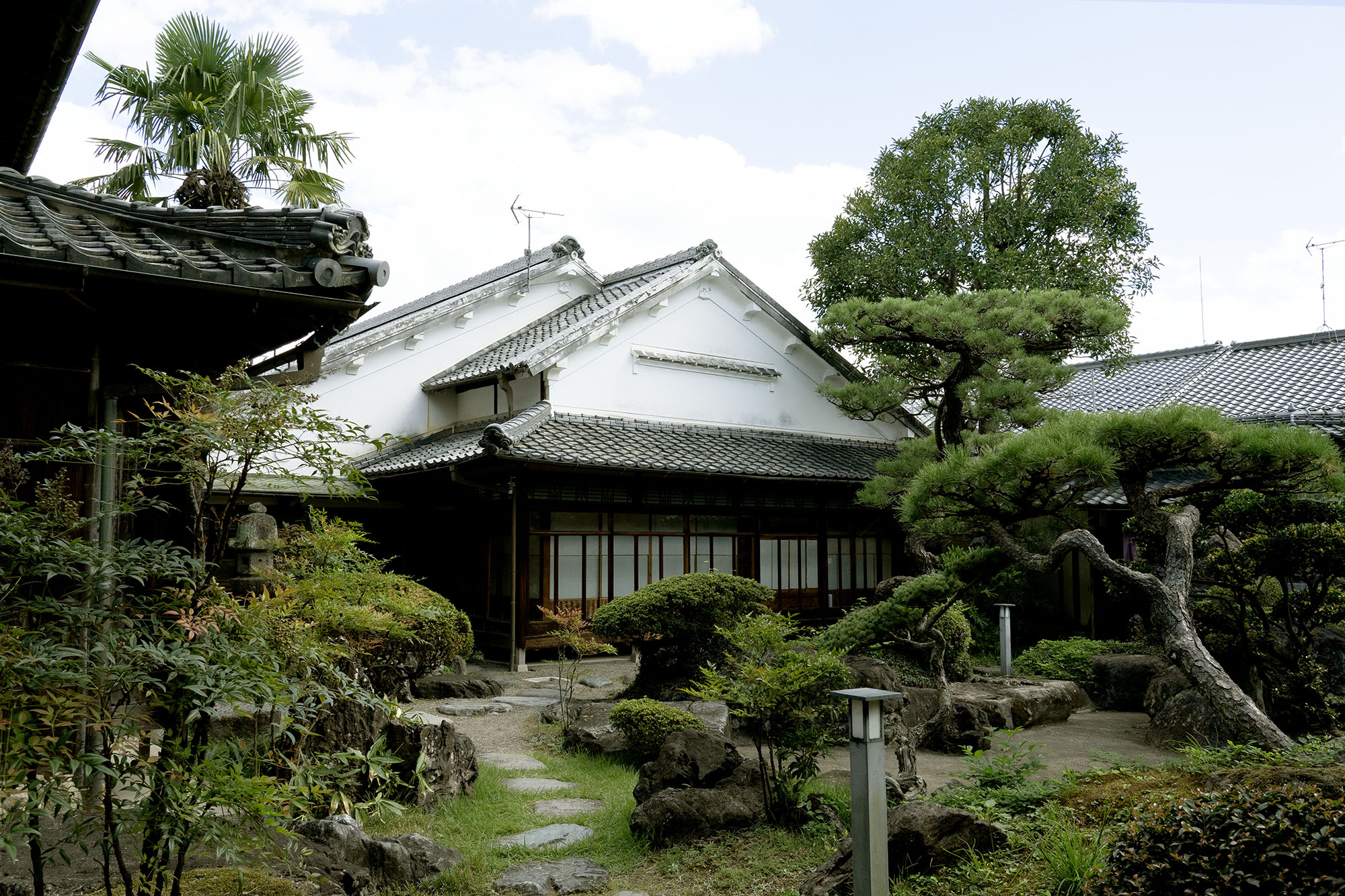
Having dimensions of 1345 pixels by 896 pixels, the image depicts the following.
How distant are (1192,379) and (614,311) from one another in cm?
1290

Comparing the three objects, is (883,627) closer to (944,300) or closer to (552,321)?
(944,300)

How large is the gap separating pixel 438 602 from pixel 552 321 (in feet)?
34.4

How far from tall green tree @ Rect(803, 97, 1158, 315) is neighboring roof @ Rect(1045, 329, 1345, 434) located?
2363mm

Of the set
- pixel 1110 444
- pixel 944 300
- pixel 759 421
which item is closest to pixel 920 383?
pixel 944 300

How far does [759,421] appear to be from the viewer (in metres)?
18.0

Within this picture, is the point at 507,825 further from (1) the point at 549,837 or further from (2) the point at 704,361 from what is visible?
(2) the point at 704,361

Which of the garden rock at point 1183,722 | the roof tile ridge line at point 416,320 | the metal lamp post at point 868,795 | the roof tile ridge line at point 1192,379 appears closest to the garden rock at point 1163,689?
the garden rock at point 1183,722

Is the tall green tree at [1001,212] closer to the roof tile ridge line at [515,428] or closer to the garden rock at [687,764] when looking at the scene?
the roof tile ridge line at [515,428]

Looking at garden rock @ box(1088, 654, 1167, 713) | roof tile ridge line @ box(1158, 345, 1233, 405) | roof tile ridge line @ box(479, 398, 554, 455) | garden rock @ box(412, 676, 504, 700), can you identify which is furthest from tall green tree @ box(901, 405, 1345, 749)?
roof tile ridge line @ box(1158, 345, 1233, 405)

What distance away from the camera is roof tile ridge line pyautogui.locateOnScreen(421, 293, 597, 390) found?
1748cm

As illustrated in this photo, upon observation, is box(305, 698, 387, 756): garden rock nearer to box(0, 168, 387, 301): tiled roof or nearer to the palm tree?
box(0, 168, 387, 301): tiled roof

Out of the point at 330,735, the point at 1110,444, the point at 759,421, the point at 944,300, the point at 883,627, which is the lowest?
the point at 330,735

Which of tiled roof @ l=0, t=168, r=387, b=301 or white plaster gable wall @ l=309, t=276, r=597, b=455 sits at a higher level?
white plaster gable wall @ l=309, t=276, r=597, b=455

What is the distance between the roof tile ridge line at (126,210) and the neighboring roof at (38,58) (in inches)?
21.1
